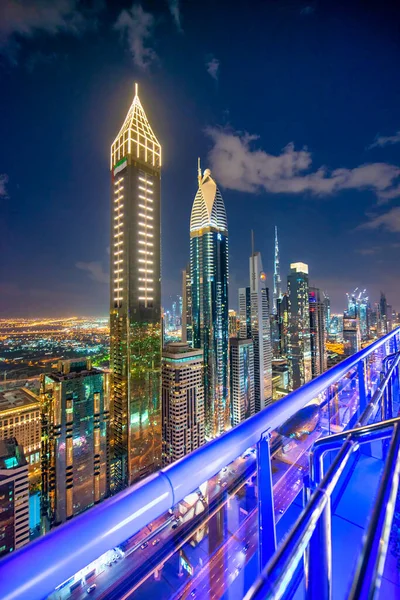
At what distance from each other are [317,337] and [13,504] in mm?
36932

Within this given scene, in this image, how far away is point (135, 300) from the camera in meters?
20.7

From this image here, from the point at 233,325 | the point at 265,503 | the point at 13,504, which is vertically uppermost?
the point at 265,503

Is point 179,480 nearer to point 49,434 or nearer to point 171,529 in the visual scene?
point 171,529

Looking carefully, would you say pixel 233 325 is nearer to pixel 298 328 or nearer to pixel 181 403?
pixel 298 328

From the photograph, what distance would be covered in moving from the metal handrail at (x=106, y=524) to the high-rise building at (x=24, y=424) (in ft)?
64.2

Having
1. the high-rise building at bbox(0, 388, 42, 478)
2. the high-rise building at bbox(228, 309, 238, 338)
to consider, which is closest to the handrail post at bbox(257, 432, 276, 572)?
the high-rise building at bbox(0, 388, 42, 478)

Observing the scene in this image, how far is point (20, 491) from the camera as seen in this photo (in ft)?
36.9

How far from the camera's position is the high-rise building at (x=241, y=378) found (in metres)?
30.8

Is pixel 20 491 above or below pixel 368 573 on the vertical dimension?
below

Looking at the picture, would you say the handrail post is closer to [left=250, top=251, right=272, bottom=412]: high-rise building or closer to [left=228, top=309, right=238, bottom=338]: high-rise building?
[left=250, top=251, right=272, bottom=412]: high-rise building

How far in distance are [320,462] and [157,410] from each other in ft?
70.3

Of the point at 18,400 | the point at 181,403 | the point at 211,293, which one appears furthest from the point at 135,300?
the point at 211,293

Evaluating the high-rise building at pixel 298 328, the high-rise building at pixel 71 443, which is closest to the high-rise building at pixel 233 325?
the high-rise building at pixel 298 328

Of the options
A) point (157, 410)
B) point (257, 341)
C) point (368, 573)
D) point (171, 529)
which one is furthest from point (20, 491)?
point (257, 341)
